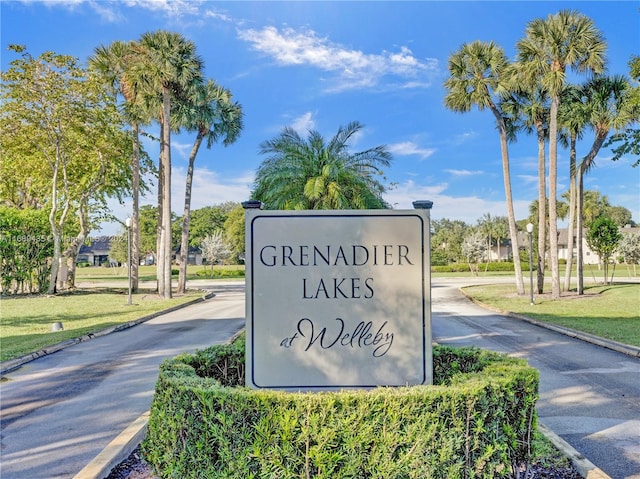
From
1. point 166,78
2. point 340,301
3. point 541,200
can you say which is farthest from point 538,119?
point 340,301

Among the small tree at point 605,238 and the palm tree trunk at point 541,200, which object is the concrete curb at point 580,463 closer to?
the palm tree trunk at point 541,200

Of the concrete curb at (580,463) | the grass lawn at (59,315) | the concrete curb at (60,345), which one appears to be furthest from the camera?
the grass lawn at (59,315)

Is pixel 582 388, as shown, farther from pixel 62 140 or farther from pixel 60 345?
pixel 62 140

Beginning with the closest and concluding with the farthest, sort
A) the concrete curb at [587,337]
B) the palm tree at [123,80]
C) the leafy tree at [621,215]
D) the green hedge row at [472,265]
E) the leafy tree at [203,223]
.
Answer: the concrete curb at [587,337], the palm tree at [123,80], the green hedge row at [472,265], the leafy tree at [203,223], the leafy tree at [621,215]

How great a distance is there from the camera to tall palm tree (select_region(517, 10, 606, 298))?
57.2ft

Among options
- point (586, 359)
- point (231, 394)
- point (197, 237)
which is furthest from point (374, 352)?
point (197, 237)

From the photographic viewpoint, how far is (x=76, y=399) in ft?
18.3

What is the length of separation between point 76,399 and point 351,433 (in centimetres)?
452

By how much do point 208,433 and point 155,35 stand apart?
20088 millimetres

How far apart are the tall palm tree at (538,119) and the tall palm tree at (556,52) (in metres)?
1.63

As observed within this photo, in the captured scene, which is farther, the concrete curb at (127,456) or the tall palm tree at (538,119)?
the tall palm tree at (538,119)

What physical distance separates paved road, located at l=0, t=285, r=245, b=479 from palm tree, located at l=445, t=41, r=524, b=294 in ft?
49.3

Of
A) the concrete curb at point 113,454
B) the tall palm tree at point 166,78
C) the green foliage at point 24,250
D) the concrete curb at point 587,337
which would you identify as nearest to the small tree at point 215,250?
the green foliage at point 24,250

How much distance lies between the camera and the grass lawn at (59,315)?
923 cm
